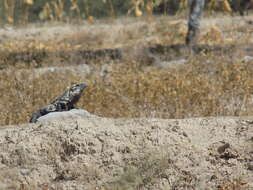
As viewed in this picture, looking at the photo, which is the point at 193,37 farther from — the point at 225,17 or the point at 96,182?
the point at 96,182

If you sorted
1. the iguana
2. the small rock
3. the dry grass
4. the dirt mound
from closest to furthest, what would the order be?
1. the dirt mound
2. the small rock
3. the iguana
4. the dry grass

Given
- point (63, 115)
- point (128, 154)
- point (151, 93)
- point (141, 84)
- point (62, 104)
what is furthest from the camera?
point (141, 84)

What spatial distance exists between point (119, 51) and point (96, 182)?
6.42 m

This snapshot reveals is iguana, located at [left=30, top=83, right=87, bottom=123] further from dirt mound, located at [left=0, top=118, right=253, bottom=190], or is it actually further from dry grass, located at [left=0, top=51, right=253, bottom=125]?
dirt mound, located at [left=0, top=118, right=253, bottom=190]

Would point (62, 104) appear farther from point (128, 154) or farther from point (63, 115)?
point (128, 154)

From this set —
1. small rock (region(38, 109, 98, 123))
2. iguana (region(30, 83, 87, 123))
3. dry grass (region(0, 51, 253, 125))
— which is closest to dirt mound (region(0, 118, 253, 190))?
small rock (region(38, 109, 98, 123))

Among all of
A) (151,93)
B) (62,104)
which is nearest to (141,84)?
(151,93)

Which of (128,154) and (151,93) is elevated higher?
(128,154)

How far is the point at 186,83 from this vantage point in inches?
239

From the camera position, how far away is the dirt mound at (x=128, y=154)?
3625 mm

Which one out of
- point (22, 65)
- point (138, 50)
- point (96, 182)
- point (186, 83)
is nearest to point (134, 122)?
point (96, 182)

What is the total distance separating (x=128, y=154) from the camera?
3.86 metres

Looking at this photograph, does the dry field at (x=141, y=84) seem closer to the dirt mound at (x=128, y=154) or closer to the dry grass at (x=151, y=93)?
the dry grass at (x=151, y=93)

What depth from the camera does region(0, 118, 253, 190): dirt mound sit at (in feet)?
11.9
